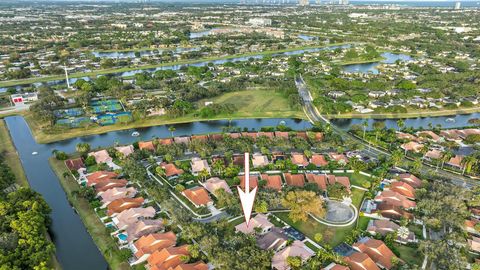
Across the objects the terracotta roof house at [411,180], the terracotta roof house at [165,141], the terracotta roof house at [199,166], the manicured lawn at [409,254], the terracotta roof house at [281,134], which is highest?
the terracotta roof house at [165,141]

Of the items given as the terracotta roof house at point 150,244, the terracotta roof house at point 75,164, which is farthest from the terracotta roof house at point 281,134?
the terracotta roof house at point 75,164

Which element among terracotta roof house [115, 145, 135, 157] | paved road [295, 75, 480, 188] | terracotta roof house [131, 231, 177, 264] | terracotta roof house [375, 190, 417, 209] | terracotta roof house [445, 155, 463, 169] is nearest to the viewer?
terracotta roof house [131, 231, 177, 264]

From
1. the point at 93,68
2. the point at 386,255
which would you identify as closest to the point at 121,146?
the point at 386,255

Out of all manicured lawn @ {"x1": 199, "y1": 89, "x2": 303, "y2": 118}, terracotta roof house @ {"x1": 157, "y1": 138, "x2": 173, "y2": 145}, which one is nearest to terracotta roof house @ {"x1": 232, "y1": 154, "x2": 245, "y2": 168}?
terracotta roof house @ {"x1": 157, "y1": 138, "x2": 173, "y2": 145}

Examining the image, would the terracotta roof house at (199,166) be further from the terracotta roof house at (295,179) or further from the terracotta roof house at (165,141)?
the terracotta roof house at (295,179)

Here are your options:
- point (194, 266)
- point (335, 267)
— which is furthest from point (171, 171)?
point (335, 267)

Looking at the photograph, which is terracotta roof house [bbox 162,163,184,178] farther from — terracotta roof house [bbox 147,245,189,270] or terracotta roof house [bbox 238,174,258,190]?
terracotta roof house [bbox 147,245,189,270]

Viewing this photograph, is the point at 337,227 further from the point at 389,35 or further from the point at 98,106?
the point at 389,35
